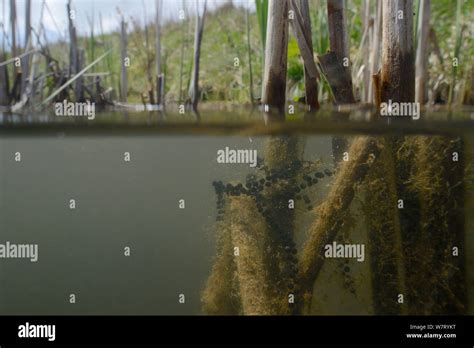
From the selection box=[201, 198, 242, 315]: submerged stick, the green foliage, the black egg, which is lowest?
box=[201, 198, 242, 315]: submerged stick

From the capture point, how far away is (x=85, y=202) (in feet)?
7.63

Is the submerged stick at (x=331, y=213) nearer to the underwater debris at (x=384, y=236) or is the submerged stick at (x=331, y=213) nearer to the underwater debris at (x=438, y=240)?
the underwater debris at (x=384, y=236)

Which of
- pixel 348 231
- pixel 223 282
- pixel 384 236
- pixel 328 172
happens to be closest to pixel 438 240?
pixel 384 236

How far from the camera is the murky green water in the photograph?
2.06m

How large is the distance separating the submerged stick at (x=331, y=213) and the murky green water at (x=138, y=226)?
0.09ft

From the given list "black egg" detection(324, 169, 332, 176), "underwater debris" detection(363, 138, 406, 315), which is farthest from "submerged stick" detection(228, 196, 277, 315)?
"underwater debris" detection(363, 138, 406, 315)

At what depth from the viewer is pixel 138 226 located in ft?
7.48

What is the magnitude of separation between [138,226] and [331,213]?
0.80 meters

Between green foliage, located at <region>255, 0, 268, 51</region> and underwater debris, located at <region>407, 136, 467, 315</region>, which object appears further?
green foliage, located at <region>255, 0, 268, 51</region>

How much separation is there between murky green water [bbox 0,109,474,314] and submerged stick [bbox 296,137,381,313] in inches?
1.0

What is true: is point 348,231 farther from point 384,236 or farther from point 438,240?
point 438,240

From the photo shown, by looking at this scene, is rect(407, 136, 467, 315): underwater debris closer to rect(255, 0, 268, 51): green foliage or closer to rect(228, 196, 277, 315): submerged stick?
rect(228, 196, 277, 315): submerged stick

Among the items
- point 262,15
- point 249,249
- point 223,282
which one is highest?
point 262,15

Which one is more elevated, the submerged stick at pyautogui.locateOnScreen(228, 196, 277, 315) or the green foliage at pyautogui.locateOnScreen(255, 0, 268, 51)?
the green foliage at pyautogui.locateOnScreen(255, 0, 268, 51)
